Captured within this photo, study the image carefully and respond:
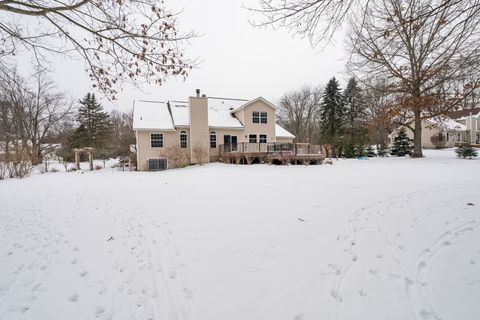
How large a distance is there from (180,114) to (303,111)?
2767 cm

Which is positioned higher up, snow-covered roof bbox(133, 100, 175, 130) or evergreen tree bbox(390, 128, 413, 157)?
snow-covered roof bbox(133, 100, 175, 130)

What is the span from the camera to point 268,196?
21.3ft

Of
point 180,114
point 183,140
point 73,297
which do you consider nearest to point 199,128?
point 183,140

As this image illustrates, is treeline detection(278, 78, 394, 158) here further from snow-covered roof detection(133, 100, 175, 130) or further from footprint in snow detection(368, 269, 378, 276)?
snow-covered roof detection(133, 100, 175, 130)

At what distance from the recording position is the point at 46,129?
87.0 ft

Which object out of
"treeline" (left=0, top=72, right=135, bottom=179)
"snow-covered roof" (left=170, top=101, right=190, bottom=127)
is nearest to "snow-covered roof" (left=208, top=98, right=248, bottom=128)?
"snow-covered roof" (left=170, top=101, right=190, bottom=127)

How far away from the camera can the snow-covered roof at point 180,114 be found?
1986 centimetres

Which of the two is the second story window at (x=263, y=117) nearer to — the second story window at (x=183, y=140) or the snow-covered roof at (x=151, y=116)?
the second story window at (x=183, y=140)

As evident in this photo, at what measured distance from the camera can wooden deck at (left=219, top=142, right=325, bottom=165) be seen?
53.8 ft

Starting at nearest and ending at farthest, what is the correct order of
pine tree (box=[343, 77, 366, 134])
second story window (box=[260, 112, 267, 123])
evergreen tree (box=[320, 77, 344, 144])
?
second story window (box=[260, 112, 267, 123]), pine tree (box=[343, 77, 366, 134]), evergreen tree (box=[320, 77, 344, 144])

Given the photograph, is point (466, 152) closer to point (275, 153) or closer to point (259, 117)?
point (275, 153)

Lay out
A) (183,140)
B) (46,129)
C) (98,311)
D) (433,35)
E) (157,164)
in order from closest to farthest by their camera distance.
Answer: (98,311) < (433,35) < (157,164) < (183,140) < (46,129)

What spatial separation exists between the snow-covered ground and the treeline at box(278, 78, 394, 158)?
35.3 ft

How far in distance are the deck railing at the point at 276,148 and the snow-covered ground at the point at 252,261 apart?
35.4 feet
